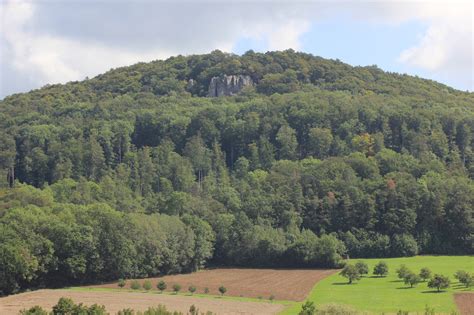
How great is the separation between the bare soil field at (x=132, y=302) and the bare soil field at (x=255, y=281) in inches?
214

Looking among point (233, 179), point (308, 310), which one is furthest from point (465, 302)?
point (233, 179)

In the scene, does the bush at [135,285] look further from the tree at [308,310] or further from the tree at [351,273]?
the tree at [308,310]

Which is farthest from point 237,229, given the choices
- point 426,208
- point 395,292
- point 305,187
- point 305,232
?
point 395,292

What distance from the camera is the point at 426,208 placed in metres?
120

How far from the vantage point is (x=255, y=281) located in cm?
9000

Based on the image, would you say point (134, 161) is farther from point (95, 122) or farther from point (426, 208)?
point (426, 208)

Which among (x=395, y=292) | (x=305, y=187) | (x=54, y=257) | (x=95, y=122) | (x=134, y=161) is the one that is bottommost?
(x=395, y=292)

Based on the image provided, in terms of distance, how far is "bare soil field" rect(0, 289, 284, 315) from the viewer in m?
66.8

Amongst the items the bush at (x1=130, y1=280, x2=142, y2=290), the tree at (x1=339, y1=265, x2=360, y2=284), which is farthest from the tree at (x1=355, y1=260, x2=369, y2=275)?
the bush at (x1=130, y1=280, x2=142, y2=290)

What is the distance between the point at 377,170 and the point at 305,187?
14.5 meters

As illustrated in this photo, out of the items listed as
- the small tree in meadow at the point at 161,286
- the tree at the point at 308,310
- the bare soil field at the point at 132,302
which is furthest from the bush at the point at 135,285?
the tree at the point at 308,310

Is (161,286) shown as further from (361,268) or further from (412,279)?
(412,279)

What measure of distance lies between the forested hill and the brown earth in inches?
1215

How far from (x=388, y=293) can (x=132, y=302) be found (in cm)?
2690
